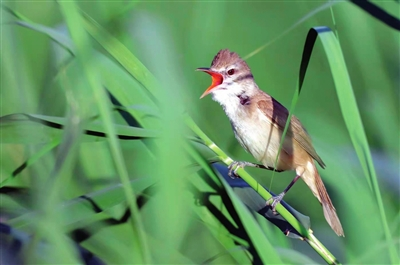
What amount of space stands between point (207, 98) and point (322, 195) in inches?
26.2

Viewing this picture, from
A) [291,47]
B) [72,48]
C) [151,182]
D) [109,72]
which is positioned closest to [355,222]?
[151,182]

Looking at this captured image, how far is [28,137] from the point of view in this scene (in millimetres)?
1323

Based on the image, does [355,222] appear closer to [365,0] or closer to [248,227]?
[248,227]

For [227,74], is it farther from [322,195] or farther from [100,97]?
[100,97]

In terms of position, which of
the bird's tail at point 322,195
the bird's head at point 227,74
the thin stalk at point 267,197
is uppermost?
the bird's head at point 227,74

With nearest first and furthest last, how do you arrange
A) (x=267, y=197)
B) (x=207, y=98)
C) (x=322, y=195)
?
(x=267, y=197) → (x=322, y=195) → (x=207, y=98)

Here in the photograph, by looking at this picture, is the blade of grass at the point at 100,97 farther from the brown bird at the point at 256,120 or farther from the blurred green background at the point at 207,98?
the brown bird at the point at 256,120

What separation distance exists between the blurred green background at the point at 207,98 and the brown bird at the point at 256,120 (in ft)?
0.28

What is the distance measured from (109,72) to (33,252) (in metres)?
0.48

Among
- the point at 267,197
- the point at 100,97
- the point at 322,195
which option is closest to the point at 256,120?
the point at 322,195

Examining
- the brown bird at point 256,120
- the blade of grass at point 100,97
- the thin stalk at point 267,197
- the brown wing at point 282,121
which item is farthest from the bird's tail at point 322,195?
the blade of grass at point 100,97

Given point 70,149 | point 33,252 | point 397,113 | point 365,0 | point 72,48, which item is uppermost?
point 72,48

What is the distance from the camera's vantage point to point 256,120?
1.79 m

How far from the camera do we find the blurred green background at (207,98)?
1338 millimetres
